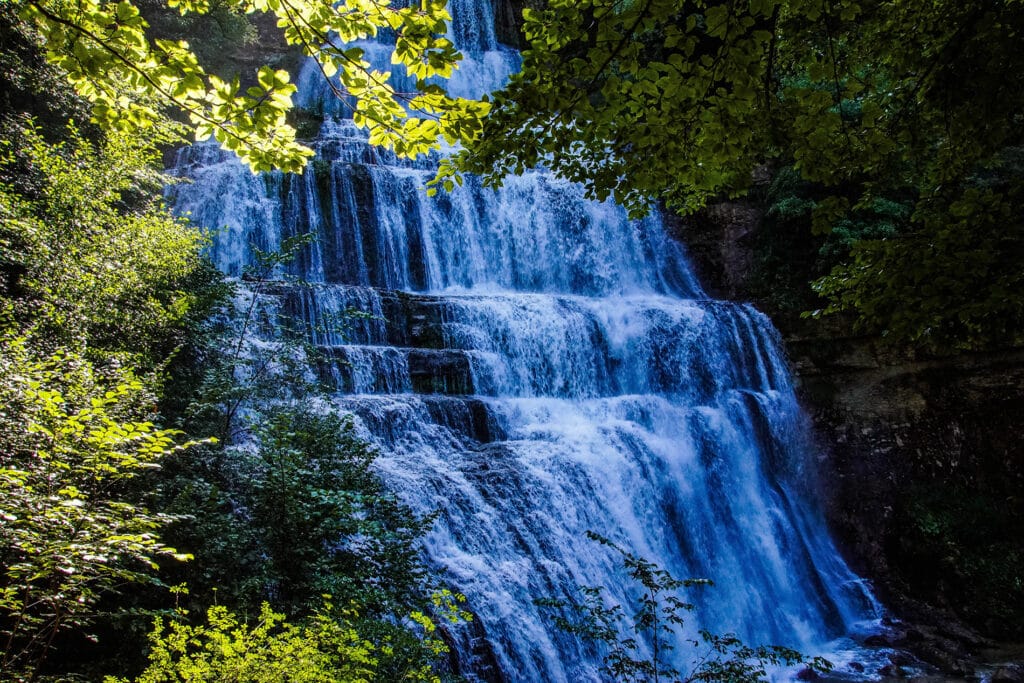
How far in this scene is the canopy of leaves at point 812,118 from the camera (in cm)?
271

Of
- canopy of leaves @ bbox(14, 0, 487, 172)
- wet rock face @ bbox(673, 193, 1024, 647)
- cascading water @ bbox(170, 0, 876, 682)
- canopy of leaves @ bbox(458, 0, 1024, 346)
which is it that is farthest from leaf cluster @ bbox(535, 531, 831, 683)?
wet rock face @ bbox(673, 193, 1024, 647)

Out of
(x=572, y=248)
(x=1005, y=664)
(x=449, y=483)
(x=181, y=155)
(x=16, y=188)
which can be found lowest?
(x=1005, y=664)

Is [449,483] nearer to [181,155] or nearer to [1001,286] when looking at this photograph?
[1001,286]

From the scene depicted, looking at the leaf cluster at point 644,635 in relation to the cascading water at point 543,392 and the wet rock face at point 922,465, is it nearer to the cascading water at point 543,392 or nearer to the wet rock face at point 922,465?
the cascading water at point 543,392

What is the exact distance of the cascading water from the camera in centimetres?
693

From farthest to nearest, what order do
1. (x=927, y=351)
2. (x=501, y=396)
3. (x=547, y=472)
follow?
(x=927, y=351), (x=501, y=396), (x=547, y=472)

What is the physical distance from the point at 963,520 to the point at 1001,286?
37.4ft

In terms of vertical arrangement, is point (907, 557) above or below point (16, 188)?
below

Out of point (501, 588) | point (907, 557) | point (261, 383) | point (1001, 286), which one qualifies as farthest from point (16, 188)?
point (907, 557)

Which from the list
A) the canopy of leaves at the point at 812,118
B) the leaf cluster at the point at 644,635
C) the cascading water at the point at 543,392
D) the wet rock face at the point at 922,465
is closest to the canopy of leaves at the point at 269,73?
the canopy of leaves at the point at 812,118

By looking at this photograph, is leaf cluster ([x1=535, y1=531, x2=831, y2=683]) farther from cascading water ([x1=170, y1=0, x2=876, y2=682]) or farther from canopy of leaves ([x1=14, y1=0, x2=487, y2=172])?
canopy of leaves ([x1=14, y1=0, x2=487, y2=172])

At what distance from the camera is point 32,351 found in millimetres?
4422

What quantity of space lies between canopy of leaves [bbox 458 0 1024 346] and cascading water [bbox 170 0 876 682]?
4.67m

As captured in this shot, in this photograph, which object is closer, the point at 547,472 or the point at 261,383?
the point at 261,383
